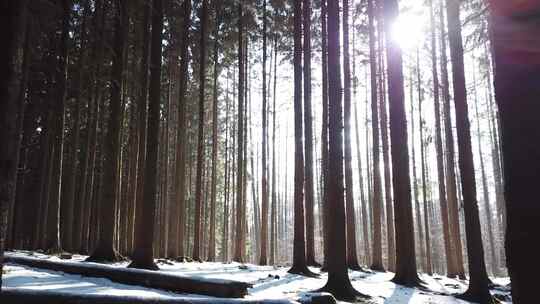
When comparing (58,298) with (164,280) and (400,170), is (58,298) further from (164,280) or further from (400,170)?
(400,170)

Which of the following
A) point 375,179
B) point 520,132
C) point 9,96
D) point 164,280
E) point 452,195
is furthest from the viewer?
point 375,179

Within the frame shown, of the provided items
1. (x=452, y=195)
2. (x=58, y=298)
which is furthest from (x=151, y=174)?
(x=452, y=195)

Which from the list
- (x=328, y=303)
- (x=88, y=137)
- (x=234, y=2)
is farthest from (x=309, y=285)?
(x=234, y=2)

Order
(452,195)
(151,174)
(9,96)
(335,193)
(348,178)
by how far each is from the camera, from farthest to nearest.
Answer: (452,195)
(348,178)
(151,174)
(335,193)
(9,96)

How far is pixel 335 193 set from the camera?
841cm

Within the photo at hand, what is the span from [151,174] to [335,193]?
13.7 ft

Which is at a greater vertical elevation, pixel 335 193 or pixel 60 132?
pixel 60 132

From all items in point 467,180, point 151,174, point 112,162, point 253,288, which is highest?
point 112,162

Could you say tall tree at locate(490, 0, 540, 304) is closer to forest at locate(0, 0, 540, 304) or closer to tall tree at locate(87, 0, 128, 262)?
forest at locate(0, 0, 540, 304)

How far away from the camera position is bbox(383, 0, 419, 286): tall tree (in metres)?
10.1

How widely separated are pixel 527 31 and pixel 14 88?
9.35ft

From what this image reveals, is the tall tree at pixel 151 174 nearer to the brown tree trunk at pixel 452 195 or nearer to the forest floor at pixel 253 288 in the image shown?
the forest floor at pixel 253 288

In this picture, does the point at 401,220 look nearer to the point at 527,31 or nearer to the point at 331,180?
the point at 331,180

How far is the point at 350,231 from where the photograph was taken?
14602mm
